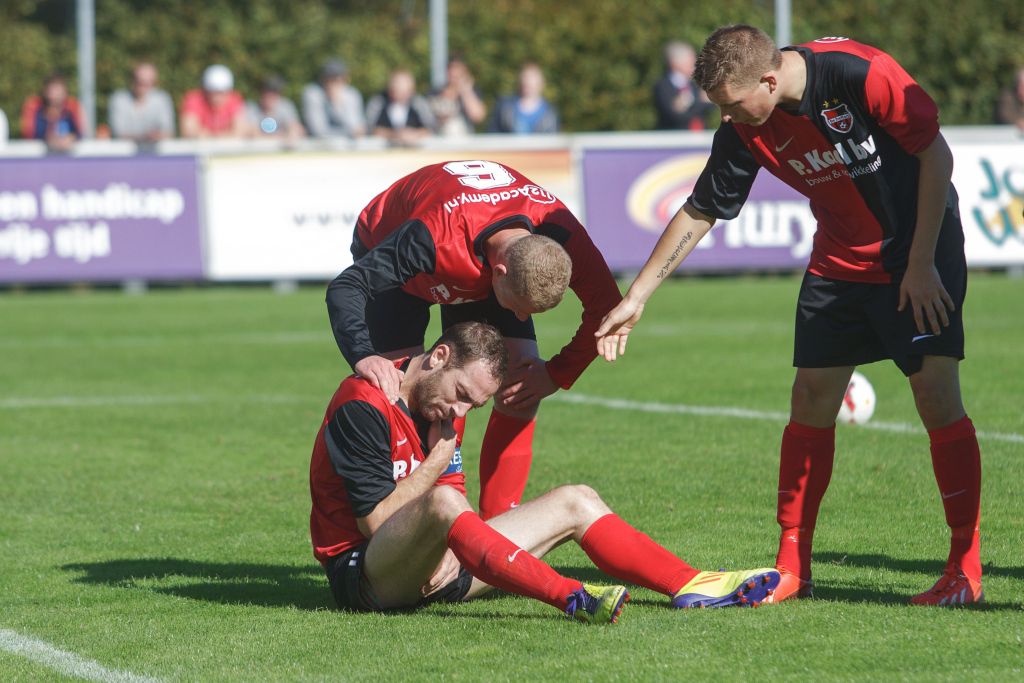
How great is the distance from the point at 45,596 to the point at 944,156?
3.50 metres

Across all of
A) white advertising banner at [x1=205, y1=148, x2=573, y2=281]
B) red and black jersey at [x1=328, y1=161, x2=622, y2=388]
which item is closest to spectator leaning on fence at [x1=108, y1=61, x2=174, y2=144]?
white advertising banner at [x1=205, y1=148, x2=573, y2=281]

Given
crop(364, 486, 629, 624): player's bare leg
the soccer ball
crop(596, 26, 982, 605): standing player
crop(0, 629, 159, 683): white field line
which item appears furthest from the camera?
the soccer ball

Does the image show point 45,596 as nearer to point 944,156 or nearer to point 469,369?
point 469,369

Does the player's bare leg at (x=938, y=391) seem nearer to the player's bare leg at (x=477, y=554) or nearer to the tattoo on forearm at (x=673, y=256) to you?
the tattoo on forearm at (x=673, y=256)

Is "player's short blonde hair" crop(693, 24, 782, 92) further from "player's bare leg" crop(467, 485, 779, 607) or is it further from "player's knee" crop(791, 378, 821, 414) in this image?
"player's bare leg" crop(467, 485, 779, 607)

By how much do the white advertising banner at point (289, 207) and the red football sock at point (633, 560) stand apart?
12563 millimetres

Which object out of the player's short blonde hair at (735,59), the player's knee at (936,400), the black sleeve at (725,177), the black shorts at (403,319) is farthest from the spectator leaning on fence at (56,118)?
the player's knee at (936,400)

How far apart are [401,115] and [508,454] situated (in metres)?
12.8

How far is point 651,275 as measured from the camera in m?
5.73

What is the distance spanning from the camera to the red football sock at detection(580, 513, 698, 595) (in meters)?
5.34

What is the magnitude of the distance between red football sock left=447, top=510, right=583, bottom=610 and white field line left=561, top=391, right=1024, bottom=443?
162 inches

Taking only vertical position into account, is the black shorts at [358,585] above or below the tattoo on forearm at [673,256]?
below

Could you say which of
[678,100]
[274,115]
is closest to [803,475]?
[678,100]

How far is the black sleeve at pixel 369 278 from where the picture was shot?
18.0ft
